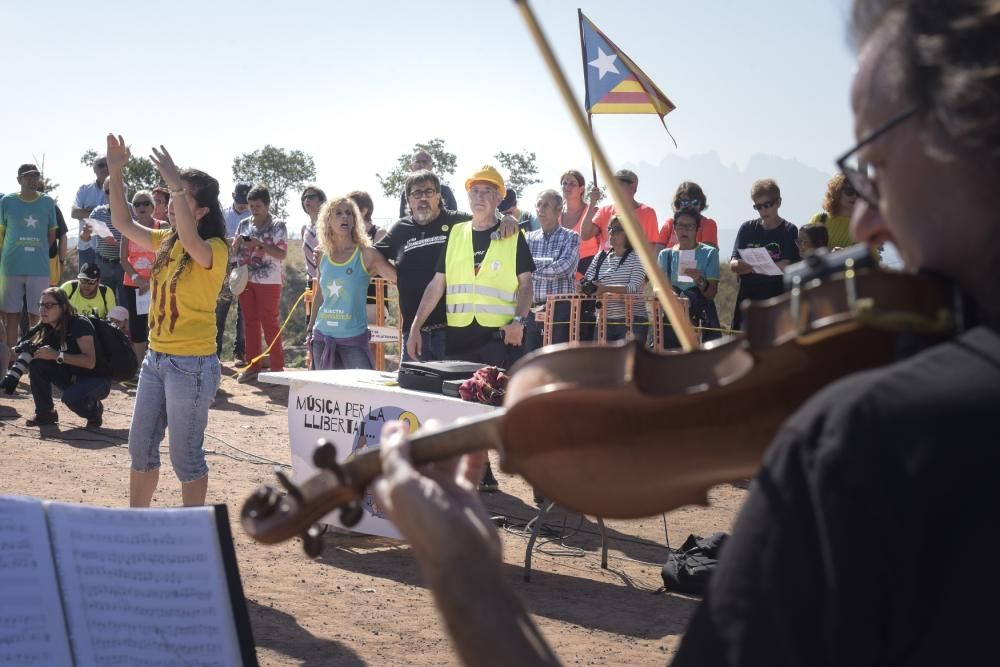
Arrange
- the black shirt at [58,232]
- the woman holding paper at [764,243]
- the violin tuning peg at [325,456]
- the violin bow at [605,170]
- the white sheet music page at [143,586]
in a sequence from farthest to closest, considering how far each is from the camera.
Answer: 1. the black shirt at [58,232]
2. the woman holding paper at [764,243]
3. the white sheet music page at [143,586]
4. the violin bow at [605,170]
5. the violin tuning peg at [325,456]

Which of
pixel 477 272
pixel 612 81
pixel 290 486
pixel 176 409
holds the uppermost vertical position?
pixel 612 81

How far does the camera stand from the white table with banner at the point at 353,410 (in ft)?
18.0

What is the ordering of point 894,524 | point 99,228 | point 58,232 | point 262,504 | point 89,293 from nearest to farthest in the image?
point 894,524 → point 262,504 → point 89,293 → point 99,228 → point 58,232

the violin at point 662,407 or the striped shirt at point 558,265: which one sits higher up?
the striped shirt at point 558,265

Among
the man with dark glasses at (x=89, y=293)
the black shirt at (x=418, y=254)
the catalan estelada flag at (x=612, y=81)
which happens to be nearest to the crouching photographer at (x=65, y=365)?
the man with dark glasses at (x=89, y=293)

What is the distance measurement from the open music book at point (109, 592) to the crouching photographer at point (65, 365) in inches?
262

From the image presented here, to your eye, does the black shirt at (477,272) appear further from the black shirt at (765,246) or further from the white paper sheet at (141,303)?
the white paper sheet at (141,303)

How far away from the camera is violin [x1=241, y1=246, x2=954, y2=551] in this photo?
1.12 meters

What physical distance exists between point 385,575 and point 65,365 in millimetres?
5031

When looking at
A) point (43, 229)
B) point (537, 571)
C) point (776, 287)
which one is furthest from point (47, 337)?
point (776, 287)

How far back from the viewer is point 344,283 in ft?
23.0

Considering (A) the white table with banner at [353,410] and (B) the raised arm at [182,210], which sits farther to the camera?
(A) the white table with banner at [353,410]

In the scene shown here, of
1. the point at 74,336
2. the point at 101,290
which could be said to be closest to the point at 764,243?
the point at 74,336

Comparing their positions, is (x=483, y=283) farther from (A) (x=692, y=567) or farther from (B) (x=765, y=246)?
(B) (x=765, y=246)
